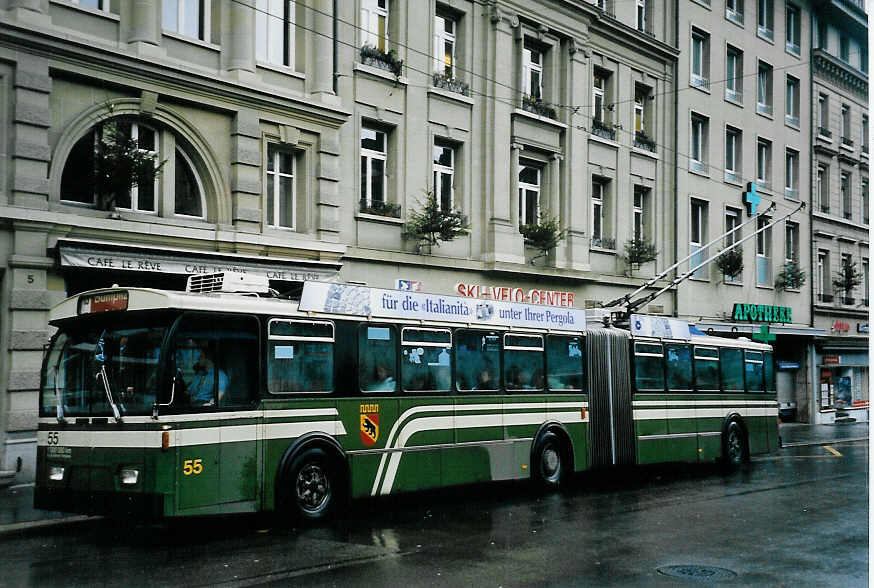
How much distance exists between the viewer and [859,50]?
46.8 meters

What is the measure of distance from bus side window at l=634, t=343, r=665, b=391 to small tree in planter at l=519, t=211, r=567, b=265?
7396 millimetres

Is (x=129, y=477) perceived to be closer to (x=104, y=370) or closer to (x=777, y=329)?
(x=104, y=370)

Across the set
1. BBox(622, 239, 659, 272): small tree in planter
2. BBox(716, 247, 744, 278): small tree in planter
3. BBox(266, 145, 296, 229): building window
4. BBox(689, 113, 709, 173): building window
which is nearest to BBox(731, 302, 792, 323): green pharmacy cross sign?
BBox(716, 247, 744, 278): small tree in planter

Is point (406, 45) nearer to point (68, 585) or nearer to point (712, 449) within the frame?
point (712, 449)

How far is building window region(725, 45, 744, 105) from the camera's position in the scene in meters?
36.8

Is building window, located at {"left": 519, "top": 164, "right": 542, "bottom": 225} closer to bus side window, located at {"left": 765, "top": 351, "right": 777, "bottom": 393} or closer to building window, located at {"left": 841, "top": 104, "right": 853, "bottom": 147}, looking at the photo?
bus side window, located at {"left": 765, "top": 351, "right": 777, "bottom": 393}

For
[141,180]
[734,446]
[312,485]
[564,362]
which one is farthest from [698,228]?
[312,485]

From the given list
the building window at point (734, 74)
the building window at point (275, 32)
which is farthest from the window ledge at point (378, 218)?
the building window at point (734, 74)

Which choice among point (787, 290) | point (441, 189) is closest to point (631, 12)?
point (441, 189)

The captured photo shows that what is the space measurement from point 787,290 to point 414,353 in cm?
2860

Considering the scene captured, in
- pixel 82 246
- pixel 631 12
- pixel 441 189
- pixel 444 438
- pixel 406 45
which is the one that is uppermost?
pixel 631 12

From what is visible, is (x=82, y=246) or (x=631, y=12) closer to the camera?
(x=82, y=246)

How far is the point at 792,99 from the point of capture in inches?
1626

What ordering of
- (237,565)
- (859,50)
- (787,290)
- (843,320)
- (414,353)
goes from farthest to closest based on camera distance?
(859,50), (843,320), (787,290), (414,353), (237,565)
